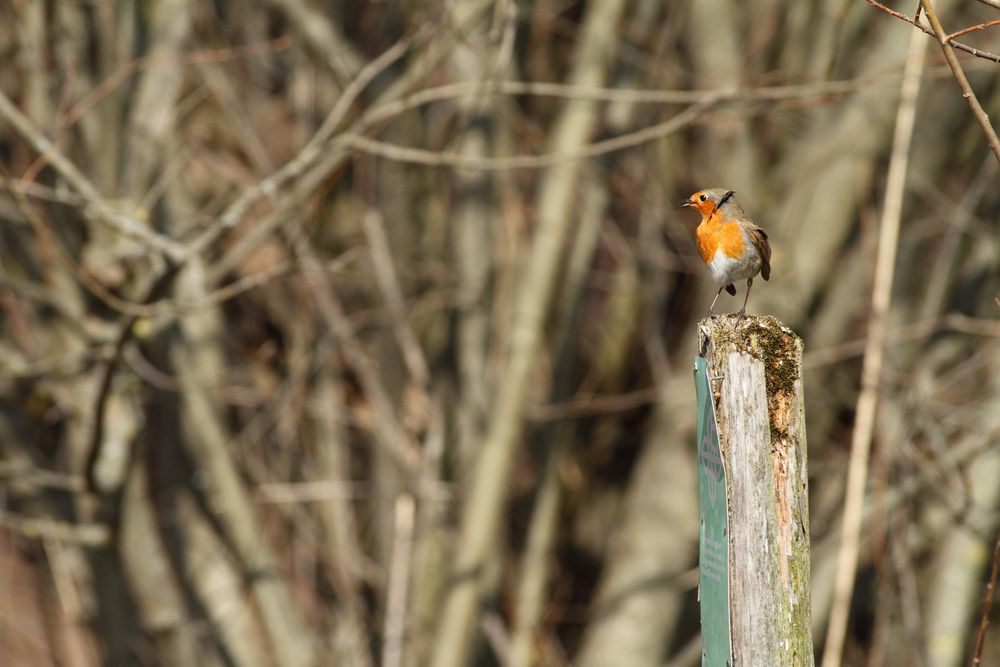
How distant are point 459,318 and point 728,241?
237cm

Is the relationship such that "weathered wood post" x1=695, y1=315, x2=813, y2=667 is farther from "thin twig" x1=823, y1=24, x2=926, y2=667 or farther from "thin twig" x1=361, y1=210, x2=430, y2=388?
"thin twig" x1=361, y1=210, x2=430, y2=388

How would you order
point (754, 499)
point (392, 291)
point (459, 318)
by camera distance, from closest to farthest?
point (754, 499)
point (392, 291)
point (459, 318)

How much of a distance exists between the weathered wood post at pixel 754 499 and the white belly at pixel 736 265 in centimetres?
50

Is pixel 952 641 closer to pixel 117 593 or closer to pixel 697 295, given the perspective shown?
pixel 697 295

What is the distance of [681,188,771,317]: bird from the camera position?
221cm

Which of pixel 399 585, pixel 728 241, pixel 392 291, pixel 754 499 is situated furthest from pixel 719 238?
pixel 399 585

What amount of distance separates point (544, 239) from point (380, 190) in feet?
2.42

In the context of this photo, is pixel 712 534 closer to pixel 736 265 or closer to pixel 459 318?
pixel 736 265

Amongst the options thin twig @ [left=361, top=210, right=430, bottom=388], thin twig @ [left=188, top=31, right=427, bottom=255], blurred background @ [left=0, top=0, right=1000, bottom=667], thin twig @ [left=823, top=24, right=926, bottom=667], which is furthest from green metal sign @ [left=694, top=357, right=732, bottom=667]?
thin twig @ [left=361, top=210, right=430, bottom=388]

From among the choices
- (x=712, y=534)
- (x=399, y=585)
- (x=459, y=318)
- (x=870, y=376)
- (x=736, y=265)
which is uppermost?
(x=459, y=318)

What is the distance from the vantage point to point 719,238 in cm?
224

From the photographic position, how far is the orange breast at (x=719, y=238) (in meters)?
2.21

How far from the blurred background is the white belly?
119cm

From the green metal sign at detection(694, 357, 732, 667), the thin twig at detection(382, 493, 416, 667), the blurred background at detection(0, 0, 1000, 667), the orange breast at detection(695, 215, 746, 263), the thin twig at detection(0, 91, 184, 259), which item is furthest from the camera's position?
the thin twig at detection(382, 493, 416, 667)
